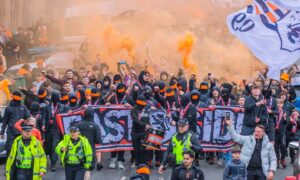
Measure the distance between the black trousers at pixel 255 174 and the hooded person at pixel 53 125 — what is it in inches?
187

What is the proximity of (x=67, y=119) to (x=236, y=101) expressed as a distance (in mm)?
4122

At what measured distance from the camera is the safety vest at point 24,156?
12836 millimetres

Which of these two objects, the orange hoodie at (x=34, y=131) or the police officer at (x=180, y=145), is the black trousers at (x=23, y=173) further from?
the police officer at (x=180, y=145)

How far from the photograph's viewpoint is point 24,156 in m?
12.8

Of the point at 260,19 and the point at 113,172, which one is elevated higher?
the point at 260,19

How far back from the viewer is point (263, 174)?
12.4m

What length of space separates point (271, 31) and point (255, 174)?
2254 millimetres


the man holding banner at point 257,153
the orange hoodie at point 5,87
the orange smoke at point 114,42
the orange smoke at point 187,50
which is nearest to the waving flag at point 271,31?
the man holding banner at point 257,153

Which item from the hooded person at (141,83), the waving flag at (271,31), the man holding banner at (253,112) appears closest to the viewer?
the waving flag at (271,31)

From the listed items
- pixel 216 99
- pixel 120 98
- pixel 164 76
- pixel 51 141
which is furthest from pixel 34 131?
pixel 164 76

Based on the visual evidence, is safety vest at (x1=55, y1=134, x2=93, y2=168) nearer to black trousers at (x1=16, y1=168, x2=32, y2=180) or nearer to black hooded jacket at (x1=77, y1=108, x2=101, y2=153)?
black trousers at (x1=16, y1=168, x2=32, y2=180)

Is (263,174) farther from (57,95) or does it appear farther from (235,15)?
(57,95)

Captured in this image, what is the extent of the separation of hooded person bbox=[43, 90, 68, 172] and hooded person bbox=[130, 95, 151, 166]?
1.50m

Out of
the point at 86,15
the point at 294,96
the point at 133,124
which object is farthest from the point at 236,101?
the point at 86,15
